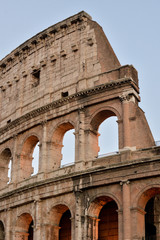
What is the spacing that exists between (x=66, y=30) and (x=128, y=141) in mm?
8519

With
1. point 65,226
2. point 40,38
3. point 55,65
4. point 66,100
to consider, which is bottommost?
point 65,226

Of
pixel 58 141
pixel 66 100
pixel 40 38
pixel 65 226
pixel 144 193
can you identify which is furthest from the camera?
pixel 40 38

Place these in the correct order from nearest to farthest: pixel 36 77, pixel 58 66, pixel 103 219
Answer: pixel 103 219 → pixel 58 66 → pixel 36 77

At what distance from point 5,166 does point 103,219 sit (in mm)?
7944

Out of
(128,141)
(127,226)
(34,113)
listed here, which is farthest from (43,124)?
(127,226)

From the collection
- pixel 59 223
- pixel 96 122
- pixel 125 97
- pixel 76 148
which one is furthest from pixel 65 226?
pixel 125 97

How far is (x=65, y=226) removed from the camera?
2184cm

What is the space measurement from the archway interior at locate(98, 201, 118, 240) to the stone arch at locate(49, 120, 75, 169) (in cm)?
331

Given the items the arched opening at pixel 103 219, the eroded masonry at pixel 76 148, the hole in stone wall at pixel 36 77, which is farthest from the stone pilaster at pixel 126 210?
the hole in stone wall at pixel 36 77

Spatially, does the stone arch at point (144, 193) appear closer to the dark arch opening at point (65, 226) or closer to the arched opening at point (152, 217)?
the arched opening at point (152, 217)

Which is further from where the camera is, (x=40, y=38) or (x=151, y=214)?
(x=40, y=38)

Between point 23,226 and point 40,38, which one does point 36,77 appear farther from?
point 23,226

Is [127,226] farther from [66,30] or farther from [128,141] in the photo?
[66,30]

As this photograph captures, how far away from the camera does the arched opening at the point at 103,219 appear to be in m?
19.3
